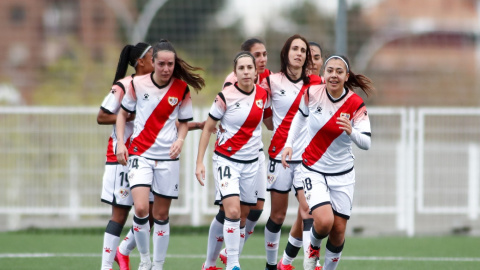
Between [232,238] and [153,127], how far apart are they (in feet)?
3.97

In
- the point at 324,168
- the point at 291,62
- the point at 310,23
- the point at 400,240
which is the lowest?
the point at 400,240

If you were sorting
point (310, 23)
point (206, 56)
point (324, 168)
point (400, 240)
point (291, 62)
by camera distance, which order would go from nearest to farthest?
1. point (324, 168)
2. point (291, 62)
3. point (400, 240)
4. point (206, 56)
5. point (310, 23)

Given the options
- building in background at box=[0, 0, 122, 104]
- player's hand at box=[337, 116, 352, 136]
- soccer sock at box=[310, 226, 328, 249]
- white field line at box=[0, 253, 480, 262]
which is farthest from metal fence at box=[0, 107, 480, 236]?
building in background at box=[0, 0, 122, 104]

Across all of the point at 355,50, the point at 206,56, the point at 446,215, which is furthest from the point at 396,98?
the point at 446,215

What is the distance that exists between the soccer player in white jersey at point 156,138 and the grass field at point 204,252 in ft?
4.28

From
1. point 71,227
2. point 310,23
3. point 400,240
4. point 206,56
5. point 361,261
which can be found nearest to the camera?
point 361,261

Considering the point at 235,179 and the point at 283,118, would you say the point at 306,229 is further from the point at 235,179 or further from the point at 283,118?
the point at 283,118

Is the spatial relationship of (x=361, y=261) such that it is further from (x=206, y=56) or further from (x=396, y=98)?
(x=396, y=98)

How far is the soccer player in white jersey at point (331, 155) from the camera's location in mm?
7395

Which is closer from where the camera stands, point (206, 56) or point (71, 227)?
point (71, 227)

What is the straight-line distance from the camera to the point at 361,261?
991cm

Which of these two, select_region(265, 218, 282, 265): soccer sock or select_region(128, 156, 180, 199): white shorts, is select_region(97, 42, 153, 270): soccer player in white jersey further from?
select_region(265, 218, 282, 265): soccer sock

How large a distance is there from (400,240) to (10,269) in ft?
19.3

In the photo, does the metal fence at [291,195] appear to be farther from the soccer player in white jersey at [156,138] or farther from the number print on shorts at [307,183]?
the number print on shorts at [307,183]
